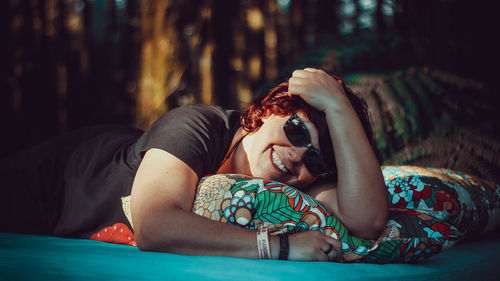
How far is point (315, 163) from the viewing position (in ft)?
4.13

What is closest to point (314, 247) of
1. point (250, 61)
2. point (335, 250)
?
point (335, 250)

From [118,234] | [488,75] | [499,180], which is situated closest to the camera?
[118,234]

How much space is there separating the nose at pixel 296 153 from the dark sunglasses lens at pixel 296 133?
2cm

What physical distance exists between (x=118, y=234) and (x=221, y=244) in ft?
1.55

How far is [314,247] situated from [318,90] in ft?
1.67

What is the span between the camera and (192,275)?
2.58 ft

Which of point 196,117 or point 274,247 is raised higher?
point 196,117

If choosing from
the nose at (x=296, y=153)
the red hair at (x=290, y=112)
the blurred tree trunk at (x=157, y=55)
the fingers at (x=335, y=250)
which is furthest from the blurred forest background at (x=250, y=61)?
the fingers at (x=335, y=250)

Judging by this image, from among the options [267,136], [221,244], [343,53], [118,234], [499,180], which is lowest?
[499,180]

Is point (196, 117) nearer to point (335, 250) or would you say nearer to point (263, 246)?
point (263, 246)

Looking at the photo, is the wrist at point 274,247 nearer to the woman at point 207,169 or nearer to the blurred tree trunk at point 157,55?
the woman at point 207,169

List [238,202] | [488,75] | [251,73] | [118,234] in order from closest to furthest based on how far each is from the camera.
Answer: [238,202]
[118,234]
[488,75]
[251,73]

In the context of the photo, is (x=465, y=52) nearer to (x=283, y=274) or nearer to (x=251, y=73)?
(x=251, y=73)

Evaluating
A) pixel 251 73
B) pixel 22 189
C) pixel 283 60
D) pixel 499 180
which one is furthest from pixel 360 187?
pixel 283 60
